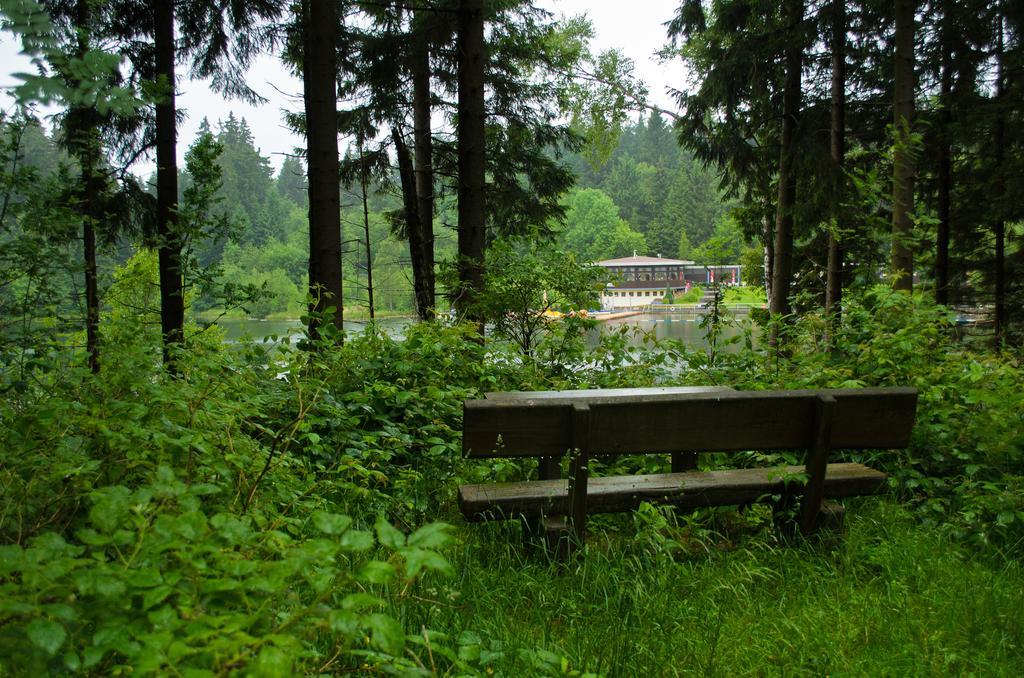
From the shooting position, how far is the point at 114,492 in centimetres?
155

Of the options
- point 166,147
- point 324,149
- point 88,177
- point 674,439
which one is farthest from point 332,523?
point 166,147

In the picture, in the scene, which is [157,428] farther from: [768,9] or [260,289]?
[768,9]

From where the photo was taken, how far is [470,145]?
8.07m

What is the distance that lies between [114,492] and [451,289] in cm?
672

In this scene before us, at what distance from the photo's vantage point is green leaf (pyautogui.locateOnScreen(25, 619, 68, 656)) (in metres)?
1.14

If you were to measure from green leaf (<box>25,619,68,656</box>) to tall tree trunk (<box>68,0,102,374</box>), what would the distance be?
14.2ft

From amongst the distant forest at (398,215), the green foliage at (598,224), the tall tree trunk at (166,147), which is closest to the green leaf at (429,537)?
the tall tree trunk at (166,147)

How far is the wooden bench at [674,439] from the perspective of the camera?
10.4 ft

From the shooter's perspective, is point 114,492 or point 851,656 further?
point 851,656

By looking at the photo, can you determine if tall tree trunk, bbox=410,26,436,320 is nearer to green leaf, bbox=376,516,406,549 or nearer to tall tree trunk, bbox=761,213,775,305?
green leaf, bbox=376,516,406,549

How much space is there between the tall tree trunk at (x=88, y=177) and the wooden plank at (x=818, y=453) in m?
4.86

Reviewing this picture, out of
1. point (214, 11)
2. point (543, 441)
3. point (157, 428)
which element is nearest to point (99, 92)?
point (157, 428)

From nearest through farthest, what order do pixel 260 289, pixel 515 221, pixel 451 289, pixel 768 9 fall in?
1. pixel 260 289
2. pixel 451 289
3. pixel 768 9
4. pixel 515 221

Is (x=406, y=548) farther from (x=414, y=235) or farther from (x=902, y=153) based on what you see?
(x=902, y=153)
